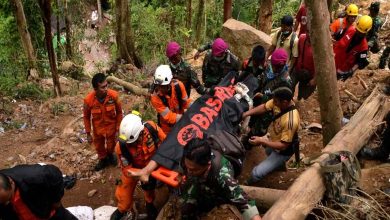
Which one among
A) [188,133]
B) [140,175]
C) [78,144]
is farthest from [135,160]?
[78,144]

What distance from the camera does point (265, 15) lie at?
829 cm

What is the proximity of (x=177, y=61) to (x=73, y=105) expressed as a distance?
340cm

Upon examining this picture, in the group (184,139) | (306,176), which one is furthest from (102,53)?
(306,176)

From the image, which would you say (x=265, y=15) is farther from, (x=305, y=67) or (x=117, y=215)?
(x=117, y=215)

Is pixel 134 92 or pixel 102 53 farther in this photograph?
pixel 102 53

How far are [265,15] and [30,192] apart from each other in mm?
6647

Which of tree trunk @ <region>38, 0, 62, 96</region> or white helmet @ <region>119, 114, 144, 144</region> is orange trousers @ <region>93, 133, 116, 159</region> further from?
tree trunk @ <region>38, 0, 62, 96</region>

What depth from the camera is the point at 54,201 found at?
3.27 metres

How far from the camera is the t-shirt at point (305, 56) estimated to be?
551 cm

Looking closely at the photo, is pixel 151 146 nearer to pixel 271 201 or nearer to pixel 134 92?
pixel 271 201

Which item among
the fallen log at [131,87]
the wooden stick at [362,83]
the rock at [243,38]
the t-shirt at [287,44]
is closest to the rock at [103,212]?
the fallen log at [131,87]

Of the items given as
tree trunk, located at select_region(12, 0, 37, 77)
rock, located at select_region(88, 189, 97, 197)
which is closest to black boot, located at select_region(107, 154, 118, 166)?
rock, located at select_region(88, 189, 97, 197)

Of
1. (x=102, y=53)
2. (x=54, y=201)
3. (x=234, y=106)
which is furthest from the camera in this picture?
(x=102, y=53)

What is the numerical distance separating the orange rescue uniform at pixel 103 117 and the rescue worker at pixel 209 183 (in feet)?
6.40
